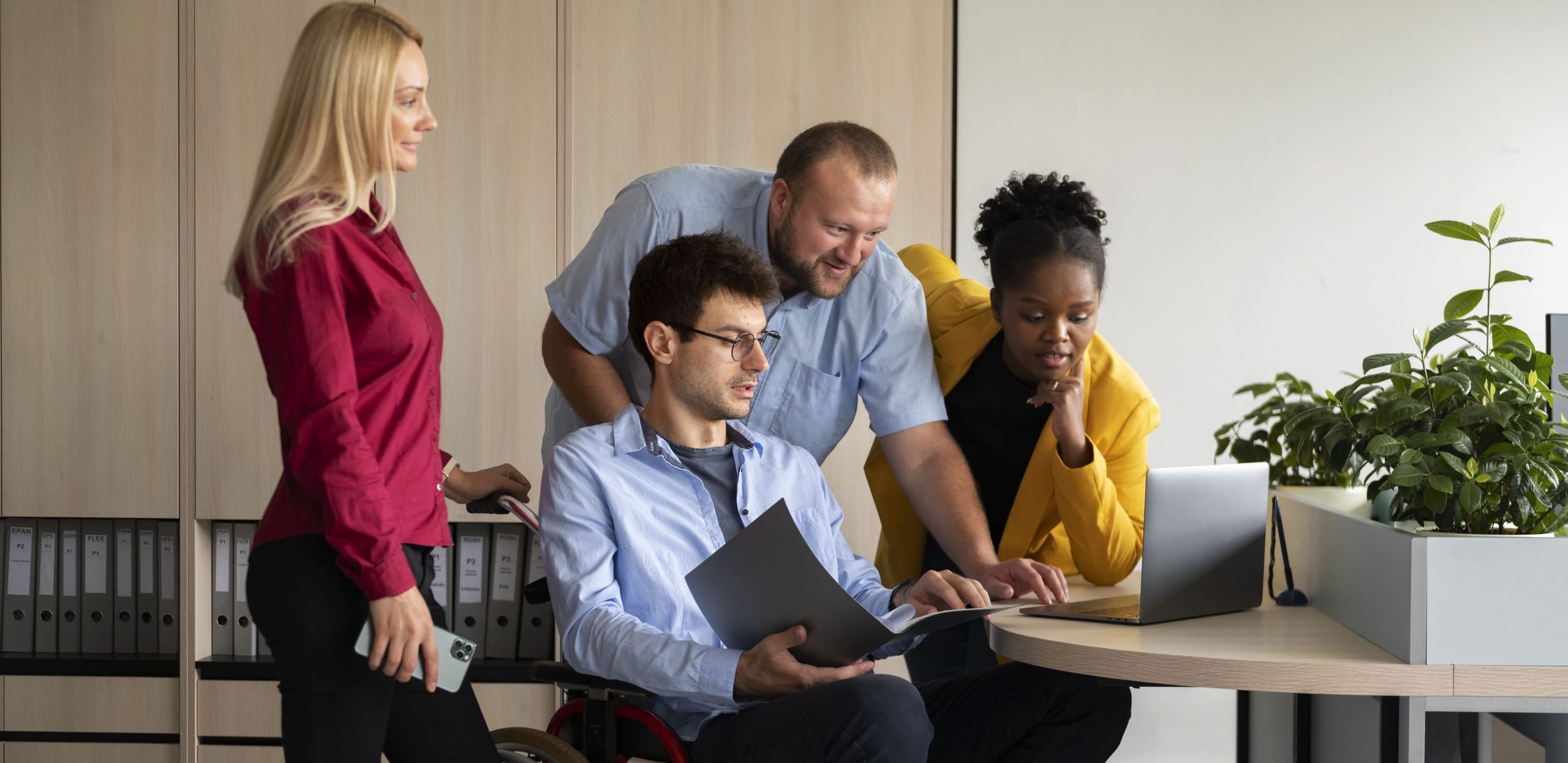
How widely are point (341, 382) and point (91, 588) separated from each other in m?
2.26

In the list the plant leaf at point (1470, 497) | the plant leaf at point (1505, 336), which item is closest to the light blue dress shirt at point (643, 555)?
the plant leaf at point (1470, 497)

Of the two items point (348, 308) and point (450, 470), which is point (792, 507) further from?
point (348, 308)

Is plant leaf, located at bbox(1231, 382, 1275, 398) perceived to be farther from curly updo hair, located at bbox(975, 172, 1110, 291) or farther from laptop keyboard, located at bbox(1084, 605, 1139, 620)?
laptop keyboard, located at bbox(1084, 605, 1139, 620)

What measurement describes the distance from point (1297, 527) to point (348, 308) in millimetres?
1332

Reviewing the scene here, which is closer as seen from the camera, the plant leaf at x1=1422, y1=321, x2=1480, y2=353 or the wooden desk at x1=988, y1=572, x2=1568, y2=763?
the wooden desk at x1=988, y1=572, x2=1568, y2=763

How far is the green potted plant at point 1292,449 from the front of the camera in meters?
1.76

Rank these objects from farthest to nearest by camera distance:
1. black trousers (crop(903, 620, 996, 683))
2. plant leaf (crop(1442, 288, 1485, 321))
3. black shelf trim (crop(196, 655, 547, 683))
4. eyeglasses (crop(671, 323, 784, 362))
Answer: black shelf trim (crop(196, 655, 547, 683)) < black trousers (crop(903, 620, 996, 683)) < eyeglasses (crop(671, 323, 784, 362)) < plant leaf (crop(1442, 288, 1485, 321))

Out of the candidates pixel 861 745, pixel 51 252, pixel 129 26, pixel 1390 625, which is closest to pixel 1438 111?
pixel 1390 625

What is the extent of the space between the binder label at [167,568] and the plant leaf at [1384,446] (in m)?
2.74

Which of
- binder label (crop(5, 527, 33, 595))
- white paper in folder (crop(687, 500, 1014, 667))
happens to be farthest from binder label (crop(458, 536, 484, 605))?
white paper in folder (crop(687, 500, 1014, 667))

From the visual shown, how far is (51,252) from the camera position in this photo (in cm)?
299

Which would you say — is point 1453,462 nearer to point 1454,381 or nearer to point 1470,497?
point 1470,497

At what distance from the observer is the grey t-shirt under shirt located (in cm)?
169

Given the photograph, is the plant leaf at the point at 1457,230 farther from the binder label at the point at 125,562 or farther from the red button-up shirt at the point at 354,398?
the binder label at the point at 125,562
